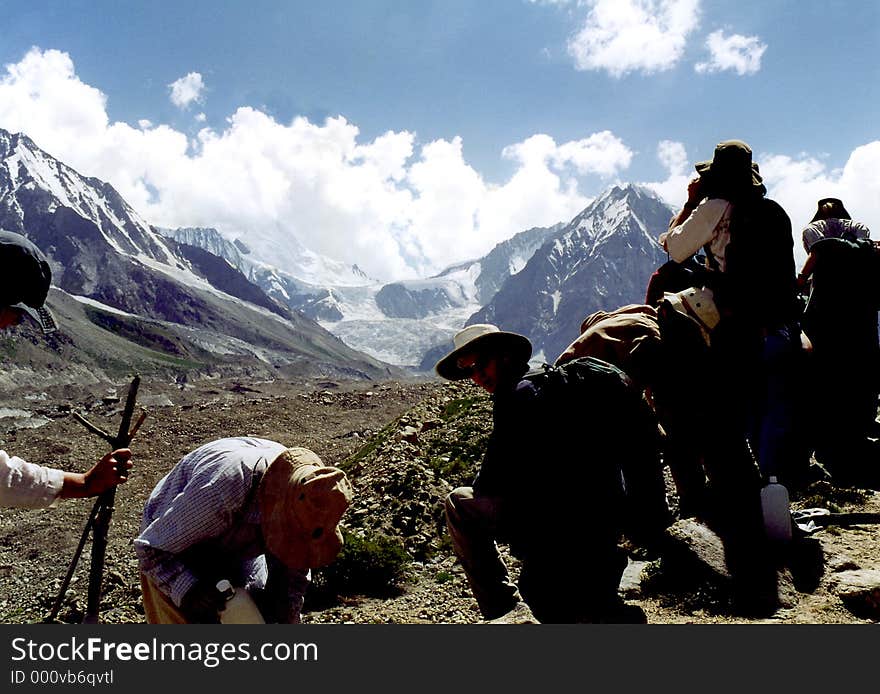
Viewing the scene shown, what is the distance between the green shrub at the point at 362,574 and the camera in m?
7.31

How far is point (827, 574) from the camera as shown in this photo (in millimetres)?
4418

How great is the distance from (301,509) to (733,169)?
3.75 metres

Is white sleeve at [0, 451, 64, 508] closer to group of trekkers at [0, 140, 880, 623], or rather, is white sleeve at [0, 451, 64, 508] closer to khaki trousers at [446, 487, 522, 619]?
group of trekkers at [0, 140, 880, 623]

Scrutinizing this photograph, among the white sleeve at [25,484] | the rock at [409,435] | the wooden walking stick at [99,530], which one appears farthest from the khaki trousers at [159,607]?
the rock at [409,435]

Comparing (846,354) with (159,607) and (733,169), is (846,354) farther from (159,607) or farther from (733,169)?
(159,607)

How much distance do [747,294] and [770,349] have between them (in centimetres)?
90

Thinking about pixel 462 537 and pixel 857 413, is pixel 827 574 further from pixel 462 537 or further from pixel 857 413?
pixel 462 537

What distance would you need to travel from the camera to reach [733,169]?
4562 millimetres

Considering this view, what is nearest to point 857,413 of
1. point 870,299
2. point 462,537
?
point 870,299

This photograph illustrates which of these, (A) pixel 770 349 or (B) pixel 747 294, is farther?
(A) pixel 770 349

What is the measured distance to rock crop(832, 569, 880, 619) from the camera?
397cm

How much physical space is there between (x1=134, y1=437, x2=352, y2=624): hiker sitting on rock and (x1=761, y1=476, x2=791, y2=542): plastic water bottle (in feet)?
10.1

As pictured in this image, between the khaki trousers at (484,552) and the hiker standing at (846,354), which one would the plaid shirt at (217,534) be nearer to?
the khaki trousers at (484,552)

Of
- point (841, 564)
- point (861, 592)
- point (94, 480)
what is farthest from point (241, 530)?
point (841, 564)
